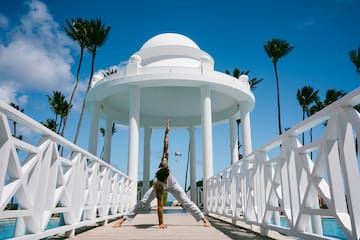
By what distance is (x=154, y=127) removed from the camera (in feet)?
64.3

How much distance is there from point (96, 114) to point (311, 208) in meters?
13.4

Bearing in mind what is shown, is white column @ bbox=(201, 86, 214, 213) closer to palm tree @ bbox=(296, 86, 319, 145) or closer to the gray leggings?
the gray leggings

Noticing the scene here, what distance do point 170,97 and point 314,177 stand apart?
1411 centimetres

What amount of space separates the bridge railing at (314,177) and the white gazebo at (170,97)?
8217 millimetres

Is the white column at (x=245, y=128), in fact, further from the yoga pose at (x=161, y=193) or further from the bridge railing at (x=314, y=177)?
the bridge railing at (x=314, y=177)

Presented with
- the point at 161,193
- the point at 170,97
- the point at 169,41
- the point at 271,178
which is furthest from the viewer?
the point at 170,97

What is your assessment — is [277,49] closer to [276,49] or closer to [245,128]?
[276,49]

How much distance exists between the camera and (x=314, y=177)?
8.87ft

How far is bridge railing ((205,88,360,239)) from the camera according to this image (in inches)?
87.7

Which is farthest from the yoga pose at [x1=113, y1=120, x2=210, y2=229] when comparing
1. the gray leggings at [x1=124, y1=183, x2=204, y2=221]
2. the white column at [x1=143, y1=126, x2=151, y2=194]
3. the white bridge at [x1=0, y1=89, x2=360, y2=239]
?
the white column at [x1=143, y1=126, x2=151, y2=194]

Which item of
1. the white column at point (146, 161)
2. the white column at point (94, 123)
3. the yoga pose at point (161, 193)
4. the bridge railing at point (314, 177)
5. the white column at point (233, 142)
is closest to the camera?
the bridge railing at point (314, 177)

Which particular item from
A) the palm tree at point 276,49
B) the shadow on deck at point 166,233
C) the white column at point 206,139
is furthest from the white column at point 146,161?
the palm tree at point 276,49

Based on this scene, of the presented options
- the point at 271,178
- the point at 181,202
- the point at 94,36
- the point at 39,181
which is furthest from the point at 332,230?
the point at 94,36

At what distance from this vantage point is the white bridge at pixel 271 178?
2266 mm
